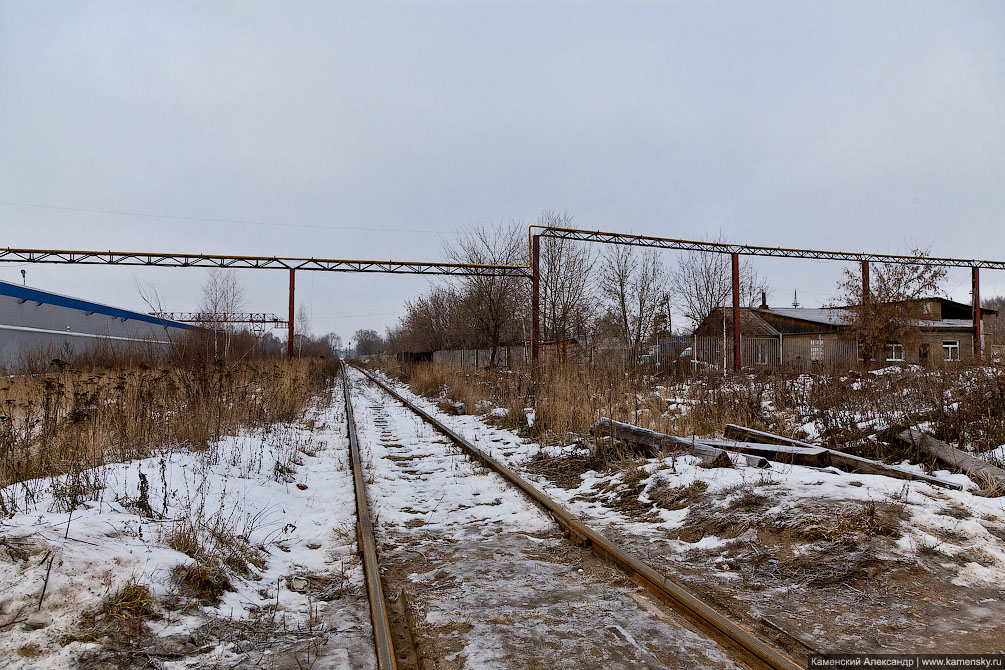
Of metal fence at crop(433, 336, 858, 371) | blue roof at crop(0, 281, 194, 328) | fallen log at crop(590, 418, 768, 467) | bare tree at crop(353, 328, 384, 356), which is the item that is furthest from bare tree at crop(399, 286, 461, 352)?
bare tree at crop(353, 328, 384, 356)

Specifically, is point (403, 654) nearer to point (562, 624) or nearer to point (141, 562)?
point (562, 624)

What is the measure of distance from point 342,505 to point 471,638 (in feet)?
10.7

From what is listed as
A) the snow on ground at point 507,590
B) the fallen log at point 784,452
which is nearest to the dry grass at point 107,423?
the snow on ground at point 507,590

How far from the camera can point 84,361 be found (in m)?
14.1

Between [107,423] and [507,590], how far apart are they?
5.75 metres

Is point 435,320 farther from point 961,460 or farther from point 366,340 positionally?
point 366,340

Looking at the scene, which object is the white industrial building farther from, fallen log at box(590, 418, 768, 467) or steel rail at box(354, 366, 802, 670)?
steel rail at box(354, 366, 802, 670)

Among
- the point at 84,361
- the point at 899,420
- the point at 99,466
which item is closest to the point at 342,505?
the point at 99,466

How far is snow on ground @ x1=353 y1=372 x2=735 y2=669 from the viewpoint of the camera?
9.55 feet

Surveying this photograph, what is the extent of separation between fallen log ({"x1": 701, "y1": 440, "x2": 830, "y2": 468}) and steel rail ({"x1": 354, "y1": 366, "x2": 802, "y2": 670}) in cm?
252

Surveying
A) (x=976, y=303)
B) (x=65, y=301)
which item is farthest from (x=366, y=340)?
(x=976, y=303)

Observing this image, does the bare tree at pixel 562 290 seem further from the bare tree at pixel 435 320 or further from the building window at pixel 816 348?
the building window at pixel 816 348

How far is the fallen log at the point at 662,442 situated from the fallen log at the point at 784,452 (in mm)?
241

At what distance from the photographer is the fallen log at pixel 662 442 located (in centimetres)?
641
